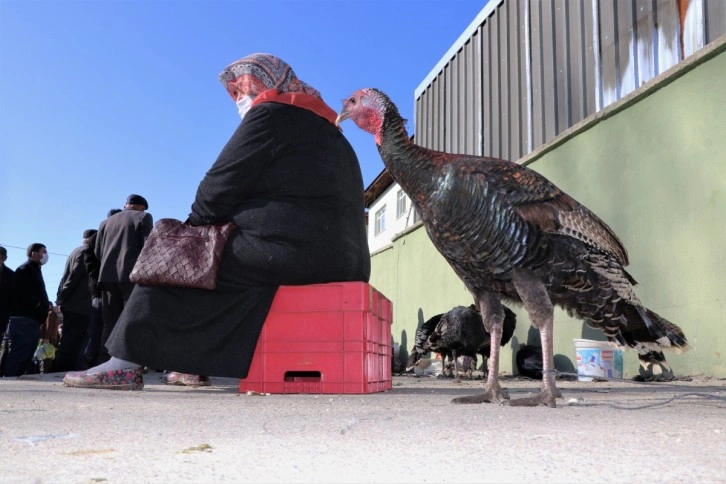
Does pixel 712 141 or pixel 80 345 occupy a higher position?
pixel 712 141

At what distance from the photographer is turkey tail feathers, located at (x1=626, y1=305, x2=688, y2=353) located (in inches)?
141

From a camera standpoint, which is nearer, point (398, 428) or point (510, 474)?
point (510, 474)

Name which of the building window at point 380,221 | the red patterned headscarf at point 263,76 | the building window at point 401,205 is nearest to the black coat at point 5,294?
the red patterned headscarf at point 263,76

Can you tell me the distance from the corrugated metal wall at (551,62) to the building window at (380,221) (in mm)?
8985

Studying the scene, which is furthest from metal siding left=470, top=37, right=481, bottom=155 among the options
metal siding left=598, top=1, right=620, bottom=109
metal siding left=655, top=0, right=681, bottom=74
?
metal siding left=655, top=0, right=681, bottom=74

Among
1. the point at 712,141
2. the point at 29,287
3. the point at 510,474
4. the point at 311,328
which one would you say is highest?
the point at 712,141

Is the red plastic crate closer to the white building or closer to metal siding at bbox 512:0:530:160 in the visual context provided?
metal siding at bbox 512:0:530:160

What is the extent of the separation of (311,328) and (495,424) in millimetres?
1643

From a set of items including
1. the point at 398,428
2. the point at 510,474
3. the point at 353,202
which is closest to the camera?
the point at 510,474

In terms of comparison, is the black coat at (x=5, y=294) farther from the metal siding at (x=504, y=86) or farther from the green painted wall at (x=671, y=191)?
the metal siding at (x=504, y=86)

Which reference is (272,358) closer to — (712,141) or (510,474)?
(510,474)

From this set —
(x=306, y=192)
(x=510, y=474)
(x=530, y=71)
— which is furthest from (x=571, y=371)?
(x=510, y=474)

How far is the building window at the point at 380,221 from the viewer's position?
21.2 m

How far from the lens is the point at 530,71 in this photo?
347 inches
